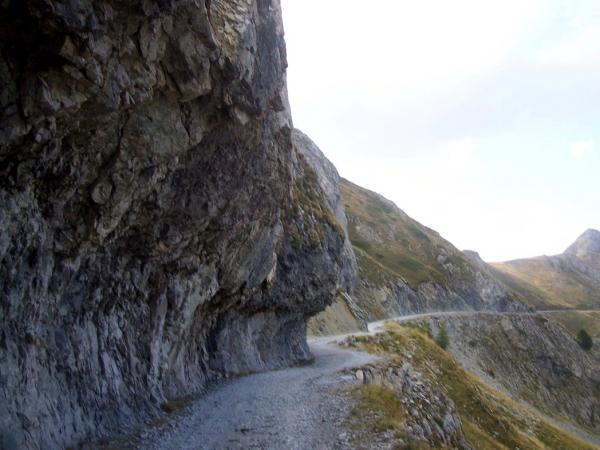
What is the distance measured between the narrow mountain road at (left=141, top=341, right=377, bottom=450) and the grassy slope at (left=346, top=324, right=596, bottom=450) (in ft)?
33.2

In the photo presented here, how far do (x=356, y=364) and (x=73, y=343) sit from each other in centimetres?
2123

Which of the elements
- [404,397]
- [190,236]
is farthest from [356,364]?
[190,236]

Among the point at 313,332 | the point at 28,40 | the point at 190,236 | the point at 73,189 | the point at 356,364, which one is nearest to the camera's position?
the point at 28,40

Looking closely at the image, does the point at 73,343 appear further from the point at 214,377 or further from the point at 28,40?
the point at 214,377

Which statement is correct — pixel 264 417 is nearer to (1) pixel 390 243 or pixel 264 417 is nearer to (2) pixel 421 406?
(2) pixel 421 406

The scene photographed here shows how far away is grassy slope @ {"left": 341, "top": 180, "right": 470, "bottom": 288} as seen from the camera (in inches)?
4323

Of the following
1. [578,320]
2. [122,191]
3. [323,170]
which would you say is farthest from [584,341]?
[122,191]

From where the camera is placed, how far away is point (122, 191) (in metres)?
16.0

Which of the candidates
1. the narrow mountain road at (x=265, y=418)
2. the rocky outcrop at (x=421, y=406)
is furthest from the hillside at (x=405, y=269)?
the narrow mountain road at (x=265, y=418)

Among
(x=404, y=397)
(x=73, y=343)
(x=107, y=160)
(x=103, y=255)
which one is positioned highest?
(x=107, y=160)

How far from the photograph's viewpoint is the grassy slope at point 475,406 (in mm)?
33219

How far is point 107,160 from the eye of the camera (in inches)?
595

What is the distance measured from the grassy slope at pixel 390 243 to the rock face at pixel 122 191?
76427 mm

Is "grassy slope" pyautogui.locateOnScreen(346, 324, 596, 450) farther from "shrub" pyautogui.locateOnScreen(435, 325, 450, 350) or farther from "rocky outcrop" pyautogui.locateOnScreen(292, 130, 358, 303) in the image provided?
"rocky outcrop" pyautogui.locateOnScreen(292, 130, 358, 303)
